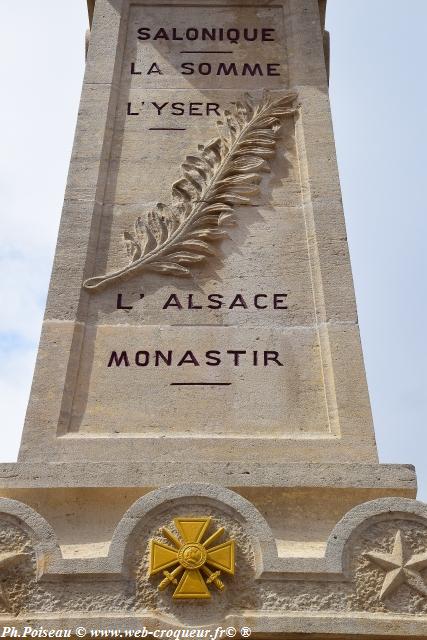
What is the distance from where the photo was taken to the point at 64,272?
25.5ft

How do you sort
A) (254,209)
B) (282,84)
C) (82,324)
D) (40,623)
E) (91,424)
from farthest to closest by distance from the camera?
1. (282,84)
2. (254,209)
3. (82,324)
4. (91,424)
5. (40,623)

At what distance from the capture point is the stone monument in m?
5.69

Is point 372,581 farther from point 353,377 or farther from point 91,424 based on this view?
point 91,424

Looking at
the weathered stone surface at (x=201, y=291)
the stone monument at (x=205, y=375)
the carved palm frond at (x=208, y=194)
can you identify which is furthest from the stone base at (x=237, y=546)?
Answer: the carved palm frond at (x=208, y=194)

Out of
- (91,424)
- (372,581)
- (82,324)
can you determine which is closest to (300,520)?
(372,581)

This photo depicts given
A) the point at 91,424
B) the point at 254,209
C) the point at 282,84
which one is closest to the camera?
the point at 91,424

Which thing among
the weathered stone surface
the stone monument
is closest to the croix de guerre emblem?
the stone monument

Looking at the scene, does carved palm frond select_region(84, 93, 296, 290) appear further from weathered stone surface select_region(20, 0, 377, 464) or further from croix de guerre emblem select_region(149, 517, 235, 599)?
croix de guerre emblem select_region(149, 517, 235, 599)

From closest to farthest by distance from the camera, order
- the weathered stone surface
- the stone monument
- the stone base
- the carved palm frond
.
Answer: the stone base
the stone monument
the weathered stone surface
the carved palm frond

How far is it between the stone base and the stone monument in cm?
1

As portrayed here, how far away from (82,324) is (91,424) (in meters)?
1.03

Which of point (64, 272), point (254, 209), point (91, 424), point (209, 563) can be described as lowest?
point (209, 563)

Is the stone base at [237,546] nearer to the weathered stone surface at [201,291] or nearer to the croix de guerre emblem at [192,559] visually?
the croix de guerre emblem at [192,559]

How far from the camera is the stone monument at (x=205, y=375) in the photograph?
18.7ft
